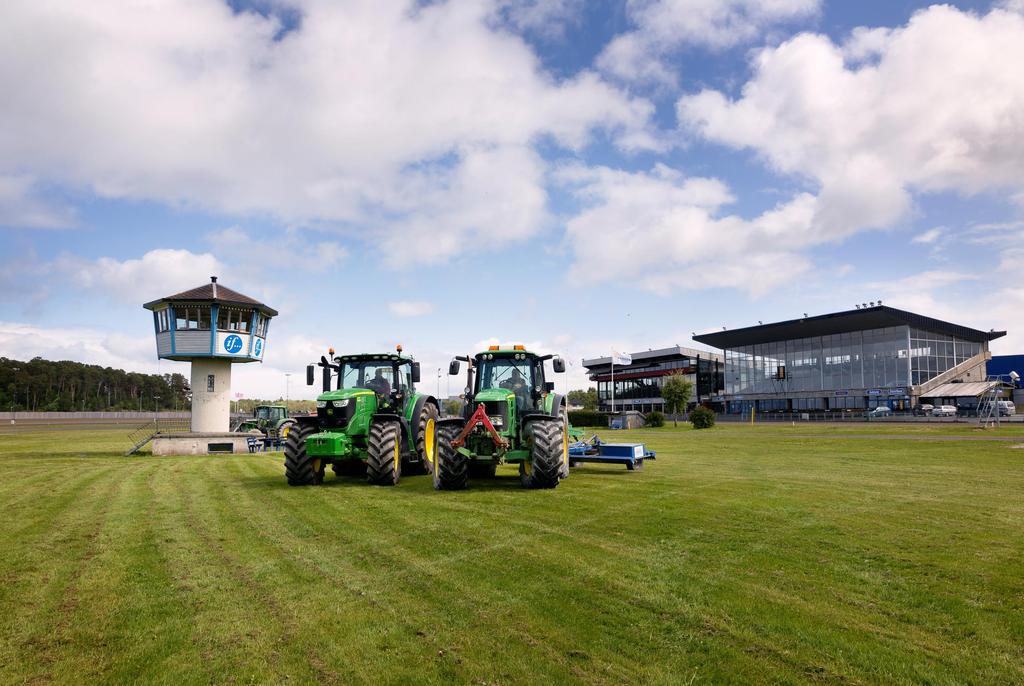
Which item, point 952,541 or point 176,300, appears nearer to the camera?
point 952,541

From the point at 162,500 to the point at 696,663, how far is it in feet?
35.5

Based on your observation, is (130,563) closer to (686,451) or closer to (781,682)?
(781,682)

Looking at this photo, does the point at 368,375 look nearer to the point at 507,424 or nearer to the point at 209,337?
the point at 507,424

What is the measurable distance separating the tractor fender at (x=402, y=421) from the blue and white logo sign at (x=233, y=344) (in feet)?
58.8

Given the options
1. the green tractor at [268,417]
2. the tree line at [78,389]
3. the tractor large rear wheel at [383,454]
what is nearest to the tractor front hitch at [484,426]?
the tractor large rear wheel at [383,454]

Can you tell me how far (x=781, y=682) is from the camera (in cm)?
398

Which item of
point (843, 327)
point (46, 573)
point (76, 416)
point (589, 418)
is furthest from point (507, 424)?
point (76, 416)

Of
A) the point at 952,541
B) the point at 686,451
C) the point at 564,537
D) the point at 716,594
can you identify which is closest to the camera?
the point at 716,594

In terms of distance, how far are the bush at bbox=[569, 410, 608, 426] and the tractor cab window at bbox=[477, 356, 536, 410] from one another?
38.6 meters

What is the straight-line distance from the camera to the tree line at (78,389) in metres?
109

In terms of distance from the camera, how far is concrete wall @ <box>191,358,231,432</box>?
94.8 ft

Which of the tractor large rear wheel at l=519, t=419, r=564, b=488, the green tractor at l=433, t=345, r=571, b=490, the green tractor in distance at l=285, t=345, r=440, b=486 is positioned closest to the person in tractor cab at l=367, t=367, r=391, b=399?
the green tractor in distance at l=285, t=345, r=440, b=486

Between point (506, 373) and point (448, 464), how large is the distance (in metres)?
2.86

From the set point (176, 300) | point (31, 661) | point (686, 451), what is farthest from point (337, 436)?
point (176, 300)
